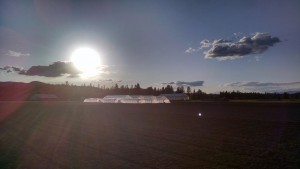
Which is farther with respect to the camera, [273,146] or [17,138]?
[17,138]

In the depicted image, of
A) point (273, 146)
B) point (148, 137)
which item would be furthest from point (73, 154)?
point (273, 146)

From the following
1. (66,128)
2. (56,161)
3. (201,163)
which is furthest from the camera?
(66,128)

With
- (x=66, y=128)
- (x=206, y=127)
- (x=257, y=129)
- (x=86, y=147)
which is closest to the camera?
(x=86, y=147)

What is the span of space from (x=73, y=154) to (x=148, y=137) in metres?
6.71

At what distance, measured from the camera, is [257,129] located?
25906 mm

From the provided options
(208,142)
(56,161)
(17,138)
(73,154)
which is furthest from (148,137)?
(17,138)

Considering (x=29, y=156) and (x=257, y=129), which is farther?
(x=257, y=129)

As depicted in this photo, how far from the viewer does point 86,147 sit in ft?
69.3

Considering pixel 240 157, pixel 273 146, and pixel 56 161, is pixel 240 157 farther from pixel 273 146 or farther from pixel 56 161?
pixel 56 161

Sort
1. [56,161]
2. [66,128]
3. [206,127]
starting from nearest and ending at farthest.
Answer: [56,161] → [206,127] → [66,128]

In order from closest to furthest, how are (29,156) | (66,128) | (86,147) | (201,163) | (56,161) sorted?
1. (201,163)
2. (56,161)
3. (29,156)
4. (86,147)
5. (66,128)

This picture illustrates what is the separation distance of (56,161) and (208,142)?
31.8ft

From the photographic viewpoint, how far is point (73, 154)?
19.1m

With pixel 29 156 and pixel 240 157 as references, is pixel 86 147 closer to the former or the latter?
pixel 29 156
